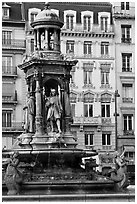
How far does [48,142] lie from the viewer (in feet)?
93.2

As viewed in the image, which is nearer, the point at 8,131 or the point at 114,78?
the point at 8,131

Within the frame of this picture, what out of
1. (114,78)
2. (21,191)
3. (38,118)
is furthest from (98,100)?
(21,191)

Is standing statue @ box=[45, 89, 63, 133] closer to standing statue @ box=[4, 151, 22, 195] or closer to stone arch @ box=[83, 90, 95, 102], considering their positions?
standing statue @ box=[4, 151, 22, 195]

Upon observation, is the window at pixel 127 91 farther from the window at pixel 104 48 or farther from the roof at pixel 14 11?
the roof at pixel 14 11

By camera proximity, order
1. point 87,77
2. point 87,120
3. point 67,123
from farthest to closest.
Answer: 1. point 87,77
2. point 87,120
3. point 67,123

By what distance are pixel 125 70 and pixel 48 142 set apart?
39.0 metres

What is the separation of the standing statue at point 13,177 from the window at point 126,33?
4323cm

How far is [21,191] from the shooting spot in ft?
83.5

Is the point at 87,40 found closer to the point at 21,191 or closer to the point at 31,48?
the point at 31,48

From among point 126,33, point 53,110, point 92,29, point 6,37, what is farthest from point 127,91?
point 53,110

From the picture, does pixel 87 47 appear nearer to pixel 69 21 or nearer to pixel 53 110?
pixel 69 21

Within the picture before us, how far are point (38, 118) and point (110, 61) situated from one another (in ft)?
124

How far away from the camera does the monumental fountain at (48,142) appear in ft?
84.2

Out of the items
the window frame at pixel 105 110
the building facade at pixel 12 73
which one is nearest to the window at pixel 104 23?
the window frame at pixel 105 110
